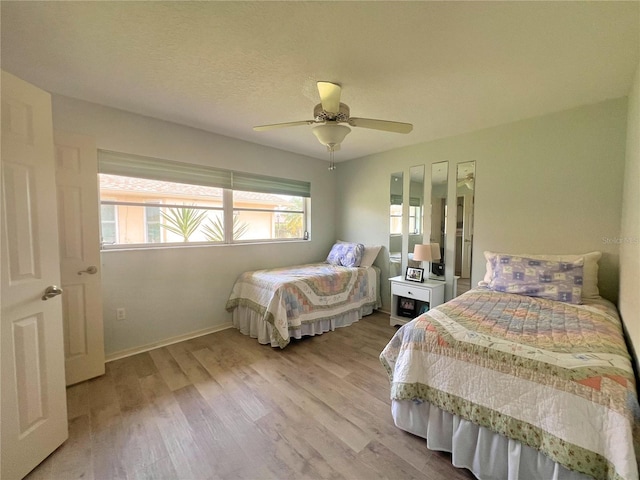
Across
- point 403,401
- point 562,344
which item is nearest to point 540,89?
point 562,344

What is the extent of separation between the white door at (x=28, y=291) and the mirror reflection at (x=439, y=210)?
140 inches

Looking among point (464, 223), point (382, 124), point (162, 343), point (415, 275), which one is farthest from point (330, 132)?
point (162, 343)

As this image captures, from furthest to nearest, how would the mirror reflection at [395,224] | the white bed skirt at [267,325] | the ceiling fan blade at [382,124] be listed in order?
the mirror reflection at [395,224]
the white bed skirt at [267,325]
the ceiling fan blade at [382,124]

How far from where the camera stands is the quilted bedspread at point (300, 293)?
106 inches

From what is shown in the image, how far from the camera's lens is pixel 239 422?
169 cm

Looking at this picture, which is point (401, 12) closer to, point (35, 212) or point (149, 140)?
point (35, 212)

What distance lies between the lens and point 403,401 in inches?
62.7

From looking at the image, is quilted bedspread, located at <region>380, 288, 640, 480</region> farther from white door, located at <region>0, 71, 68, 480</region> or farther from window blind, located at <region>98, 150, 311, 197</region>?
window blind, located at <region>98, 150, 311, 197</region>

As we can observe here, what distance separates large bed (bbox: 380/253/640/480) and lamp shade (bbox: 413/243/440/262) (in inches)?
50.1

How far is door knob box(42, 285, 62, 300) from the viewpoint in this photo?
1438 mm

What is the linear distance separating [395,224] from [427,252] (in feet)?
2.38

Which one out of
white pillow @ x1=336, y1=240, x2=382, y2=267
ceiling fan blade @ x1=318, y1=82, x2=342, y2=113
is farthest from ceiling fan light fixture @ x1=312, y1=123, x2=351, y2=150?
white pillow @ x1=336, y1=240, x2=382, y2=267

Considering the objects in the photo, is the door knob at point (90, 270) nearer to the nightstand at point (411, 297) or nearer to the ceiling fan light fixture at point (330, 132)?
the ceiling fan light fixture at point (330, 132)

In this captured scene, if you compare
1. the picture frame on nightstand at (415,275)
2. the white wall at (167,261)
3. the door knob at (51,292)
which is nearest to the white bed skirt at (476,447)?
the picture frame on nightstand at (415,275)
